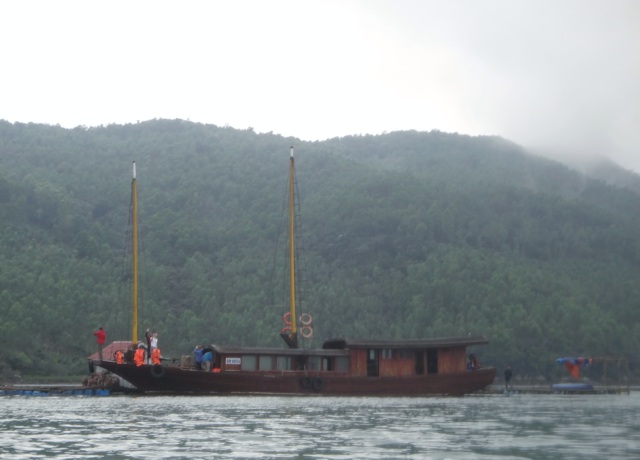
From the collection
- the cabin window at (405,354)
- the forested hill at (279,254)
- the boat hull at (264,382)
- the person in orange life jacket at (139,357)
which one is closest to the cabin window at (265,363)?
the boat hull at (264,382)

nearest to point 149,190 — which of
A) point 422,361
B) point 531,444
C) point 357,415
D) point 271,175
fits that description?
point 271,175

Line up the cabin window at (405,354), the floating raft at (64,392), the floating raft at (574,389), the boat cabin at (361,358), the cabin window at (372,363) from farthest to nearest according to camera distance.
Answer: the floating raft at (574,389) < the cabin window at (405,354) < the cabin window at (372,363) < the boat cabin at (361,358) < the floating raft at (64,392)

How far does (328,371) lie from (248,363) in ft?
12.3

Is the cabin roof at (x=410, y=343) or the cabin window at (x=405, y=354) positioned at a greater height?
the cabin roof at (x=410, y=343)

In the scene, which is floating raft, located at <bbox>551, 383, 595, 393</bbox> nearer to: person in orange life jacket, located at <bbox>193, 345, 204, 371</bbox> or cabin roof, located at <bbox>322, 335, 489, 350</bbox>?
cabin roof, located at <bbox>322, 335, 489, 350</bbox>

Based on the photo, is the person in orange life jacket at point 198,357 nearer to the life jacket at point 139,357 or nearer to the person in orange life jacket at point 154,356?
the person in orange life jacket at point 154,356

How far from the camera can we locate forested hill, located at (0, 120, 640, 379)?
82875 millimetres

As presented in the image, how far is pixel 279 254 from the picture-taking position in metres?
103

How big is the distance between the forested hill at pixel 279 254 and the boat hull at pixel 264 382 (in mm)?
28272

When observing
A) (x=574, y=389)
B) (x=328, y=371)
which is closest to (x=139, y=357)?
(x=328, y=371)

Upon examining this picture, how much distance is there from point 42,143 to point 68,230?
36579mm

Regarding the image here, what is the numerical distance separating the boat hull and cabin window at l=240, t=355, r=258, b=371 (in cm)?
49

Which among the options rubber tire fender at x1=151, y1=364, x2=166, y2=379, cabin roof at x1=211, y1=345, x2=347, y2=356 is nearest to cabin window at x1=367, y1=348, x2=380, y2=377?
cabin roof at x1=211, y1=345, x2=347, y2=356

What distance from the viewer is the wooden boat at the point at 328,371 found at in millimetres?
43844
